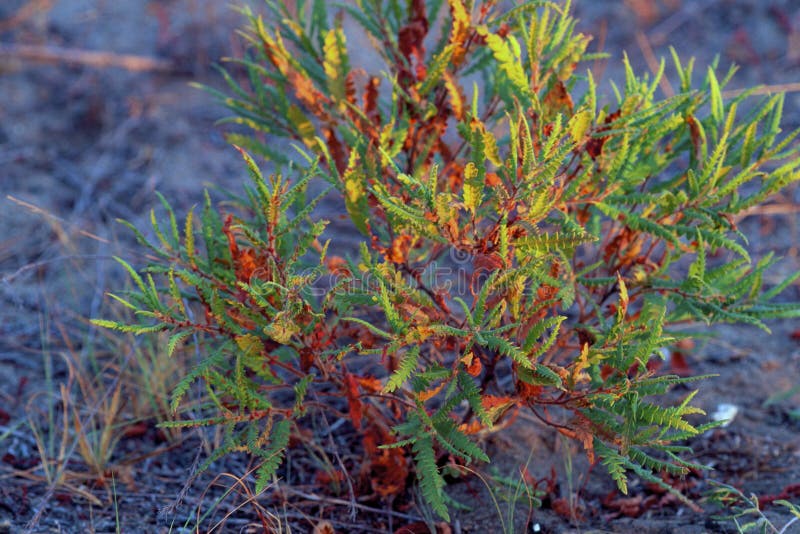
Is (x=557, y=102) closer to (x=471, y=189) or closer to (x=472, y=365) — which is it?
(x=471, y=189)

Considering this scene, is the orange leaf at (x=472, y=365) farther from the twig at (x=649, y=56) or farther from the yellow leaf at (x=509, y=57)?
the twig at (x=649, y=56)

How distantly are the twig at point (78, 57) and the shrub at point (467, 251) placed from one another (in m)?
2.37

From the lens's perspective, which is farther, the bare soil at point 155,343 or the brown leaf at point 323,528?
the bare soil at point 155,343

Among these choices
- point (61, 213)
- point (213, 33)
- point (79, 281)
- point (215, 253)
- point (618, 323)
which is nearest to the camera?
point (618, 323)

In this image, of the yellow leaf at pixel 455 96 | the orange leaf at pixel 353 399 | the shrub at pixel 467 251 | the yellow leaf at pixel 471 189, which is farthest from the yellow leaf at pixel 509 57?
the orange leaf at pixel 353 399

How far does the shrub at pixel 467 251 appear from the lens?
4.82 feet

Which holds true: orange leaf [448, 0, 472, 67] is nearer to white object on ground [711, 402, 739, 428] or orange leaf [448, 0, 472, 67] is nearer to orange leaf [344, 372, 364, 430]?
orange leaf [344, 372, 364, 430]

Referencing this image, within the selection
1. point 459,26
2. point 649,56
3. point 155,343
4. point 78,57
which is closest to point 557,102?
point 459,26

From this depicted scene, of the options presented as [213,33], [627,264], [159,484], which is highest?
[213,33]

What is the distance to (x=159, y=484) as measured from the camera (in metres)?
2.09

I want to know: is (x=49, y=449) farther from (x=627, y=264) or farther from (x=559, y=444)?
(x=627, y=264)

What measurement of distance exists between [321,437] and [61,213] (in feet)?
5.75

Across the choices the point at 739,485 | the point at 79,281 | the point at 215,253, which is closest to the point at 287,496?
the point at 215,253

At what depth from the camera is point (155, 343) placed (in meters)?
2.52
